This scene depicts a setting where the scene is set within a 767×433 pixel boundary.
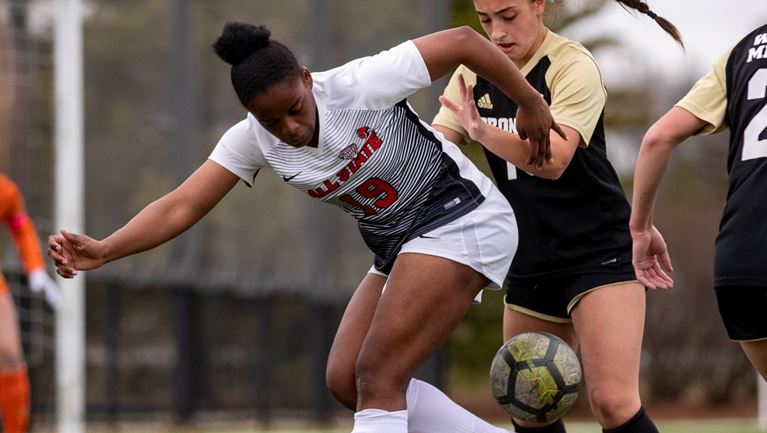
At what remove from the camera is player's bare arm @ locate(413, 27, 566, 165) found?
4555 millimetres

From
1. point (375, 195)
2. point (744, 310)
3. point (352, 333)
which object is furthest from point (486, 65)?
point (744, 310)

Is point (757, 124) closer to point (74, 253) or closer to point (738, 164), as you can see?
point (738, 164)

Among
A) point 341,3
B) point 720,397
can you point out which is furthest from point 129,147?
point 720,397

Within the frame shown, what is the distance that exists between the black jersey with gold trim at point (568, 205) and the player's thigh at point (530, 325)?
0.78 ft

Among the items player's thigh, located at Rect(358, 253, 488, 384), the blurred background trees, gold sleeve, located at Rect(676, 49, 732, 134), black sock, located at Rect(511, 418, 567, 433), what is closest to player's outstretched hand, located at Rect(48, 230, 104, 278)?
player's thigh, located at Rect(358, 253, 488, 384)

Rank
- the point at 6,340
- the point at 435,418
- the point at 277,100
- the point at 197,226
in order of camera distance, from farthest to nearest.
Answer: the point at 197,226, the point at 6,340, the point at 435,418, the point at 277,100

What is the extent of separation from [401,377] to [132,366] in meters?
11.1

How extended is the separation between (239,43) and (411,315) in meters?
1.10

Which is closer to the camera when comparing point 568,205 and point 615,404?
point 615,404

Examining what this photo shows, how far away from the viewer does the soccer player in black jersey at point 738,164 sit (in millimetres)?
4516

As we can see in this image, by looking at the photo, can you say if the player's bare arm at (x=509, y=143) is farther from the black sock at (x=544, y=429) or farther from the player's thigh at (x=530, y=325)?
the black sock at (x=544, y=429)

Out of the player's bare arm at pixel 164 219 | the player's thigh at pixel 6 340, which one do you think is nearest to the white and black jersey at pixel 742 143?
the player's bare arm at pixel 164 219

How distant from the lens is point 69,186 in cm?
1159

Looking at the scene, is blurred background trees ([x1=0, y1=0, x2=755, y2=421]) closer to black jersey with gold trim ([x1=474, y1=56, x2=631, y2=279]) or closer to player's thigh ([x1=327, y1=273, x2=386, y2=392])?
black jersey with gold trim ([x1=474, y1=56, x2=631, y2=279])
